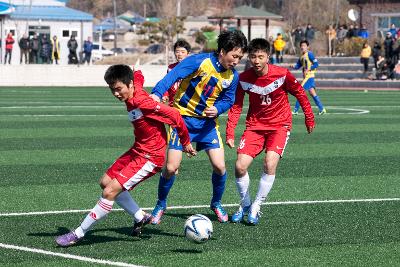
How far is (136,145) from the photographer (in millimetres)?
8742

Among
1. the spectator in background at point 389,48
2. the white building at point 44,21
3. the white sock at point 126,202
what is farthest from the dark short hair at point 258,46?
the white building at point 44,21

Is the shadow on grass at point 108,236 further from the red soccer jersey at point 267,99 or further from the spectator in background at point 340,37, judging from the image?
the spectator in background at point 340,37

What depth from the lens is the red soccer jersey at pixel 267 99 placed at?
392 inches

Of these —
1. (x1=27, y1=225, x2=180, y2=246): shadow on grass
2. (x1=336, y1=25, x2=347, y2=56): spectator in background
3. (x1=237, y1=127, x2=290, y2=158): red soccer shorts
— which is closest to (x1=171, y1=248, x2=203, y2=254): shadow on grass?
(x1=27, y1=225, x2=180, y2=246): shadow on grass

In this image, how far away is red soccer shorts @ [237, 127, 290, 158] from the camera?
9969mm

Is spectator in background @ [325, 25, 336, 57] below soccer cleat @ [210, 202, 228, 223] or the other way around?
the other way around

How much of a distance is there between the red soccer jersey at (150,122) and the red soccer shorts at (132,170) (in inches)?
2.1

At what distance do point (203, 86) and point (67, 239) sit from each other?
2180 mm

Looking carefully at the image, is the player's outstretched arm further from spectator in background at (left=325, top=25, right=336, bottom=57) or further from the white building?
the white building

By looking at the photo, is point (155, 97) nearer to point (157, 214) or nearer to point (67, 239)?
point (157, 214)

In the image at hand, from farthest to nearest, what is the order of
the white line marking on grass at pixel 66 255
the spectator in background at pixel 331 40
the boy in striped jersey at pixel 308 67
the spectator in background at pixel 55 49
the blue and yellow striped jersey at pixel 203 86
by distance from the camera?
the spectator in background at pixel 331 40
the spectator in background at pixel 55 49
the boy in striped jersey at pixel 308 67
the blue and yellow striped jersey at pixel 203 86
the white line marking on grass at pixel 66 255

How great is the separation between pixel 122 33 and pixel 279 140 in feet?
382

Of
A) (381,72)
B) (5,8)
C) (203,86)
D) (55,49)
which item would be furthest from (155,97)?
(5,8)

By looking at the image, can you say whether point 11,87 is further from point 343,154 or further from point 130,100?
point 130,100
